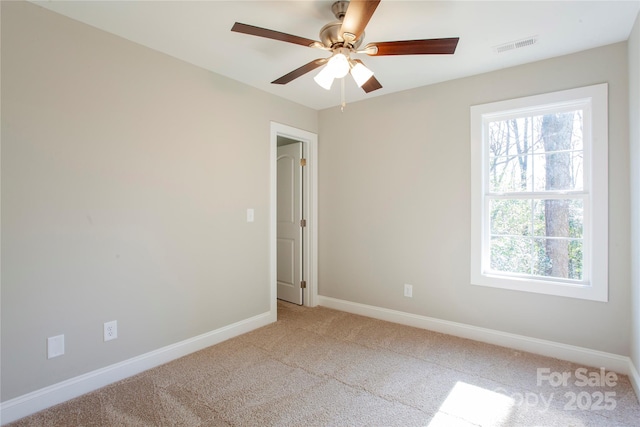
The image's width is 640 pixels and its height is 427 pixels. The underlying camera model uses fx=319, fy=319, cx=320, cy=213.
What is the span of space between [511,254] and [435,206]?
2.53ft

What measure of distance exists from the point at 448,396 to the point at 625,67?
8.66ft

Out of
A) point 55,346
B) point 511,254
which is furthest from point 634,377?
point 55,346

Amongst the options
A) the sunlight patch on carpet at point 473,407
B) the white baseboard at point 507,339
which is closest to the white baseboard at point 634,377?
the white baseboard at point 507,339

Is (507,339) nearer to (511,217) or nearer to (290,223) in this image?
(511,217)

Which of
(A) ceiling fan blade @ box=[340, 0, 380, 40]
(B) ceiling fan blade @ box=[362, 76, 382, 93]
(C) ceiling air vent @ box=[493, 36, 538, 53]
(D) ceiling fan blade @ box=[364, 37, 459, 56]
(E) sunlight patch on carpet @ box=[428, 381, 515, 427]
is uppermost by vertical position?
(C) ceiling air vent @ box=[493, 36, 538, 53]

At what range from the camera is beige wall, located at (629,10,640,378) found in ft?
6.70

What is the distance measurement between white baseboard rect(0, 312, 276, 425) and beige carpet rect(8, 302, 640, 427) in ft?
0.20

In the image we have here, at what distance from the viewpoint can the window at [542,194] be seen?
239 centimetres

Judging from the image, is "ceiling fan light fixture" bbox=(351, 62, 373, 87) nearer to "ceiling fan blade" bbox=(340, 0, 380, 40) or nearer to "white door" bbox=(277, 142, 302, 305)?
"ceiling fan blade" bbox=(340, 0, 380, 40)

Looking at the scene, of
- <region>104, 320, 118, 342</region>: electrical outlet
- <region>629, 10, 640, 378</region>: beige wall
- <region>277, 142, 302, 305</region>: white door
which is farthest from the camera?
<region>277, 142, 302, 305</region>: white door

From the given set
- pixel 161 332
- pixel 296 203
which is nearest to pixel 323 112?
pixel 296 203

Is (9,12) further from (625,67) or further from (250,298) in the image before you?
(625,67)

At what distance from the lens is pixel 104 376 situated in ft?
7.13

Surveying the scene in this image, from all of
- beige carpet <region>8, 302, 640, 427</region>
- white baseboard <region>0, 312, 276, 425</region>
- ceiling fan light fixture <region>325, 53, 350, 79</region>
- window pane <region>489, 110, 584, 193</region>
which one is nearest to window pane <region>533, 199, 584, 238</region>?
window pane <region>489, 110, 584, 193</region>
